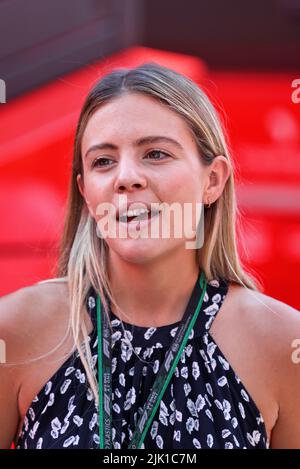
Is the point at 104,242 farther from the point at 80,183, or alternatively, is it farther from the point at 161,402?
the point at 161,402

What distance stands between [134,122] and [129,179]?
13 centimetres

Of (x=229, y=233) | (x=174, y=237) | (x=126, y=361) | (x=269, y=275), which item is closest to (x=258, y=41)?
(x=269, y=275)

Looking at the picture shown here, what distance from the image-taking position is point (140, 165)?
1418mm

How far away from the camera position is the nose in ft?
4.55

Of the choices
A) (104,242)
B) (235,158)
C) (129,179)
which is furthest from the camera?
(235,158)

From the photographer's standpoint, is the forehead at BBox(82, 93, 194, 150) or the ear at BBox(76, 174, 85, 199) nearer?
the forehead at BBox(82, 93, 194, 150)

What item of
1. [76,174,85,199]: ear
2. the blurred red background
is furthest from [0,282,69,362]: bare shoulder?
the blurred red background

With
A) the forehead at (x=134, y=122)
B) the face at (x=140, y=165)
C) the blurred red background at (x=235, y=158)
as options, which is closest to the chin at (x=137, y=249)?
the face at (x=140, y=165)

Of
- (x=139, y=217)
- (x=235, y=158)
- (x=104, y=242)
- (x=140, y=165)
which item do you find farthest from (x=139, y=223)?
(x=235, y=158)

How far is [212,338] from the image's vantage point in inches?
60.0

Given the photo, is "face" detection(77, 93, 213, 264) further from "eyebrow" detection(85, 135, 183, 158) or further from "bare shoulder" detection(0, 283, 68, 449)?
"bare shoulder" detection(0, 283, 68, 449)

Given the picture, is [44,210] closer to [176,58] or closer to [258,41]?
[176,58]

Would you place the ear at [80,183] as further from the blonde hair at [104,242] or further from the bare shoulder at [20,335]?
the bare shoulder at [20,335]

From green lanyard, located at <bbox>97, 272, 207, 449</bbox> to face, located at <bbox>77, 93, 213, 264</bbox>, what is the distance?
0.49 ft
